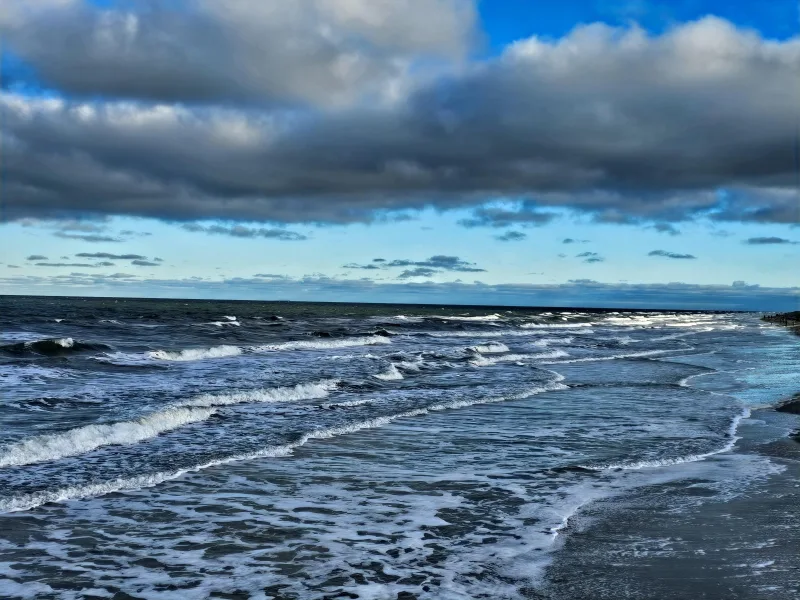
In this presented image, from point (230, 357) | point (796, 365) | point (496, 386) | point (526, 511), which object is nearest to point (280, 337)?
point (230, 357)

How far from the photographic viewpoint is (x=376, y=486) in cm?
938

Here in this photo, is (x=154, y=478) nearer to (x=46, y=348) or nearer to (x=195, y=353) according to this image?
(x=195, y=353)

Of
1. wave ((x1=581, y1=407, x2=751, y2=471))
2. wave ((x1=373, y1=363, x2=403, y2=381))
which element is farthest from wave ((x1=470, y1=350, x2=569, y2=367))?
wave ((x1=581, y1=407, x2=751, y2=471))

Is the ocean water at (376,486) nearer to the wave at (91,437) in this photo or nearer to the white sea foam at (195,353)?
the wave at (91,437)

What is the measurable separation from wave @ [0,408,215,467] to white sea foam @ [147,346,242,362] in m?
15.1

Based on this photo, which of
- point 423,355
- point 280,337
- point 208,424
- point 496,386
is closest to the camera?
point 208,424

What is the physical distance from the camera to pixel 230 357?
29.7 meters

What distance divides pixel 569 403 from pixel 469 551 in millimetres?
11377

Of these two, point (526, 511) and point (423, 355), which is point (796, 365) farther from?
point (526, 511)

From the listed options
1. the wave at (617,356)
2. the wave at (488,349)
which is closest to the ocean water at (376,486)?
the wave at (617,356)

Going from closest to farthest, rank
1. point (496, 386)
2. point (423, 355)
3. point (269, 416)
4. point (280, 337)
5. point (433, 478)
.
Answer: point (433, 478) < point (269, 416) < point (496, 386) < point (423, 355) < point (280, 337)

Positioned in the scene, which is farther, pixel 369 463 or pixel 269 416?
pixel 269 416

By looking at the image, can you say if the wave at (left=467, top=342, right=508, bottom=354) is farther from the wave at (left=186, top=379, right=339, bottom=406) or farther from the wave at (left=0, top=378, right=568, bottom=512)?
the wave at (left=0, top=378, right=568, bottom=512)

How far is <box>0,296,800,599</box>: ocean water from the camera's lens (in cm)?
611
